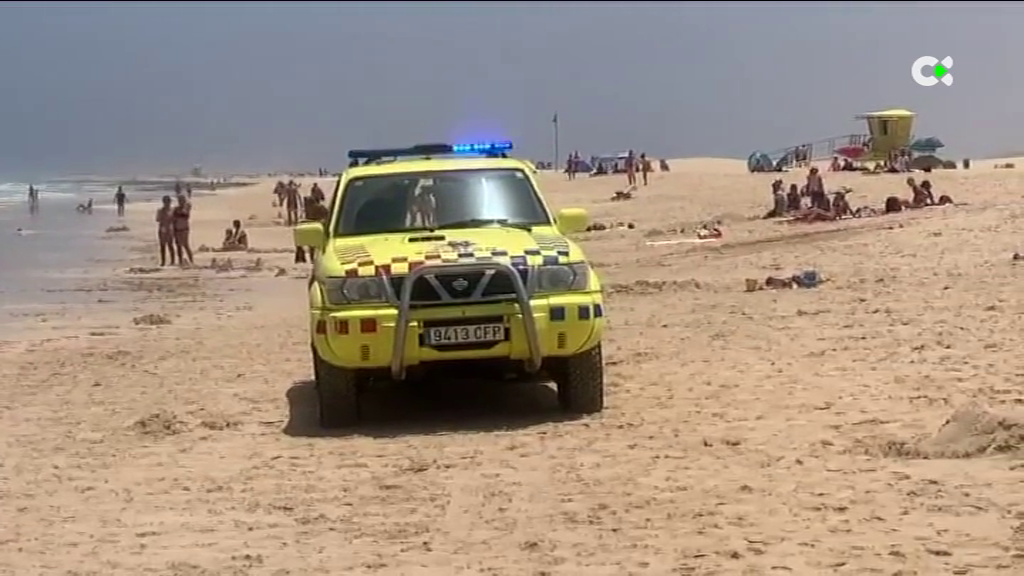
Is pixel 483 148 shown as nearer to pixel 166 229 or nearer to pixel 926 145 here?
pixel 166 229

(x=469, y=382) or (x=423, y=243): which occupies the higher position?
(x=423, y=243)

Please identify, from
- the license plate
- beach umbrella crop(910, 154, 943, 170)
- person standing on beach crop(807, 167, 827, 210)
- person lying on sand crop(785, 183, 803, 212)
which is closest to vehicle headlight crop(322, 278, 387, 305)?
the license plate

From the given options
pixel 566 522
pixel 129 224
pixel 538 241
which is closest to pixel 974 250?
pixel 538 241

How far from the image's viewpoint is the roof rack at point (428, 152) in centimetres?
1044

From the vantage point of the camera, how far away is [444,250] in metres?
8.47

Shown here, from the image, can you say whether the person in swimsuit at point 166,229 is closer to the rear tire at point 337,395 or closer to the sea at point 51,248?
the sea at point 51,248

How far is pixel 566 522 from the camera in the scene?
6.16 meters

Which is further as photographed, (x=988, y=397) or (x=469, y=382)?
(x=469, y=382)

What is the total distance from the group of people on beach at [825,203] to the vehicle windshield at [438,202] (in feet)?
59.4

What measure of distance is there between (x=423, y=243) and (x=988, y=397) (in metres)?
3.42

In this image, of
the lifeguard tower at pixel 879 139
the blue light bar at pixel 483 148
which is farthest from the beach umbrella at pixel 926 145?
the blue light bar at pixel 483 148

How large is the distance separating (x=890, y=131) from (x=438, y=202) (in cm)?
4337

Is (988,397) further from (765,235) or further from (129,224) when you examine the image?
(129,224)

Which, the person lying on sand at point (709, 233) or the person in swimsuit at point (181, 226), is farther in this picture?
the person in swimsuit at point (181, 226)
